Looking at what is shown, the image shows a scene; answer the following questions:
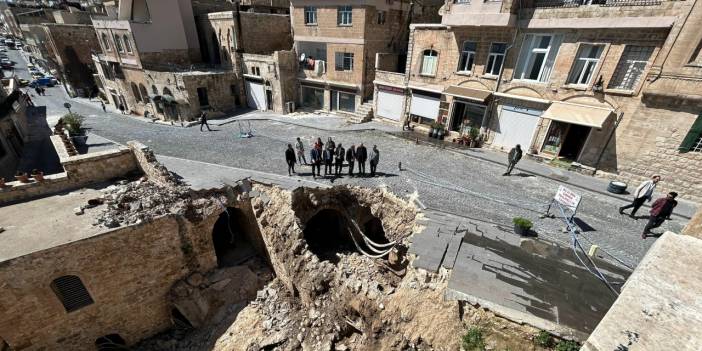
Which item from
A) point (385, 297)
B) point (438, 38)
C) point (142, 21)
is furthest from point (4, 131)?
point (438, 38)

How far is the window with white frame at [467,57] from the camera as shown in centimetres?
1831

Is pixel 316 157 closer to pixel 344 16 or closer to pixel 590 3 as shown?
pixel 344 16

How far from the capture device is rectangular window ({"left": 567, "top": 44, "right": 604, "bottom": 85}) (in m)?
14.7

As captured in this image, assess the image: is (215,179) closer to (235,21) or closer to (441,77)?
(441,77)

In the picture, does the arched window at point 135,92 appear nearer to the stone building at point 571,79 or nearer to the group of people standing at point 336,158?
the group of people standing at point 336,158

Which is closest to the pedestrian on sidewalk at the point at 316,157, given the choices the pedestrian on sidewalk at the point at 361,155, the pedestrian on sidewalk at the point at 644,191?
the pedestrian on sidewalk at the point at 361,155

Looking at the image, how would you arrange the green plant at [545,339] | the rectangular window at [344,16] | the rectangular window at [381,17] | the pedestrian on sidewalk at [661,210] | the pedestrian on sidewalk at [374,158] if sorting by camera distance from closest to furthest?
the green plant at [545,339]
the pedestrian on sidewalk at [661,210]
the pedestrian on sidewalk at [374,158]
the rectangular window at [344,16]
the rectangular window at [381,17]

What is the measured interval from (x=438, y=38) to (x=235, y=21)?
61.0ft

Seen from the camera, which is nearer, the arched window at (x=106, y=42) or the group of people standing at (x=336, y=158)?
the group of people standing at (x=336, y=158)

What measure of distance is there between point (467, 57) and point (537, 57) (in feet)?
12.9

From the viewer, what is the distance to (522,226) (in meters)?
10.2

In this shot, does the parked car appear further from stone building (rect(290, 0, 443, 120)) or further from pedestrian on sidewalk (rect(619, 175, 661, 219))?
pedestrian on sidewalk (rect(619, 175, 661, 219))

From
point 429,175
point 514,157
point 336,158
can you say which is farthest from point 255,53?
point 514,157

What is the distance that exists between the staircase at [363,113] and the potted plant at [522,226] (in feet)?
50.9
